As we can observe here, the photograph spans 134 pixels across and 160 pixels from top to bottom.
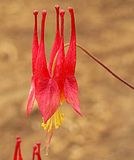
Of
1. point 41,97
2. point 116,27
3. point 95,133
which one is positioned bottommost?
point 95,133

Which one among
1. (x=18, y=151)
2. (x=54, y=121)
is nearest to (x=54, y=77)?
(x=54, y=121)

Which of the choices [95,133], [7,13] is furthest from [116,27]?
[95,133]

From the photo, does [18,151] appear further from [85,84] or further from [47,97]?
[85,84]

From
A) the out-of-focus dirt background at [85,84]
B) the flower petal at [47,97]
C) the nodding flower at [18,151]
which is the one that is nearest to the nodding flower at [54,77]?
the flower petal at [47,97]

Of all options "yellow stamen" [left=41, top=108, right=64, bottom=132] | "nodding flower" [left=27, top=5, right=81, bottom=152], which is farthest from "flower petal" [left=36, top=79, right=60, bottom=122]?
"yellow stamen" [left=41, top=108, right=64, bottom=132]

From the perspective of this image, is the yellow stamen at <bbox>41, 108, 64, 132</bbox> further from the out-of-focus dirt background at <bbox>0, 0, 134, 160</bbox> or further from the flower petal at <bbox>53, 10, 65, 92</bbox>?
the out-of-focus dirt background at <bbox>0, 0, 134, 160</bbox>

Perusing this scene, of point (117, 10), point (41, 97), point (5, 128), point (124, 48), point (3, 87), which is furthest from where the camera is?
point (117, 10)

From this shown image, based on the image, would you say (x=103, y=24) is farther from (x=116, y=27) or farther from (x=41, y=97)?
(x=41, y=97)
